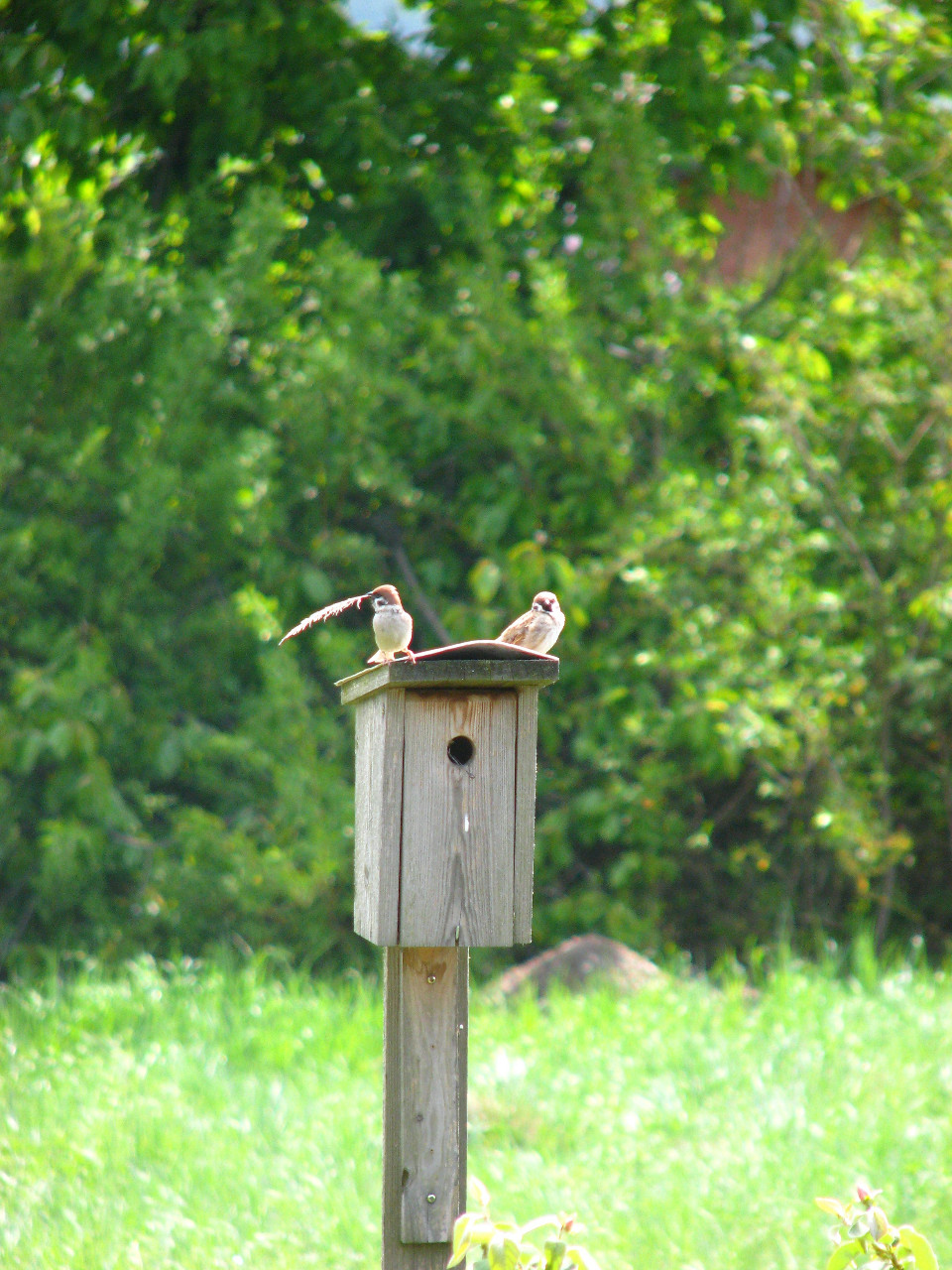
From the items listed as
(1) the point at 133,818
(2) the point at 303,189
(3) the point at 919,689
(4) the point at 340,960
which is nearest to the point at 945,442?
(3) the point at 919,689

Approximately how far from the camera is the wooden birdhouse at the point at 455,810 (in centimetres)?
227

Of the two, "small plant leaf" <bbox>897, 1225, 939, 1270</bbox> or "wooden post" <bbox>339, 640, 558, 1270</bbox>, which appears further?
"wooden post" <bbox>339, 640, 558, 1270</bbox>

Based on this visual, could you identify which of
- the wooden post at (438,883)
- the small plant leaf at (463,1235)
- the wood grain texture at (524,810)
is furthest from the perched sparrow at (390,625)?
the small plant leaf at (463,1235)

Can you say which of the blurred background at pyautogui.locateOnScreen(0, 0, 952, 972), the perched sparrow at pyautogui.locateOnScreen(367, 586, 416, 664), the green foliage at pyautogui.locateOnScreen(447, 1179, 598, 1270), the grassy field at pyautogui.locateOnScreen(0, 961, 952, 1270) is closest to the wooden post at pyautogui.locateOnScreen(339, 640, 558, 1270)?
the perched sparrow at pyautogui.locateOnScreen(367, 586, 416, 664)

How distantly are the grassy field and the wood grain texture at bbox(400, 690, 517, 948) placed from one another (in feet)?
4.25

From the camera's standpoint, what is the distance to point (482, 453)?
→ 247 inches

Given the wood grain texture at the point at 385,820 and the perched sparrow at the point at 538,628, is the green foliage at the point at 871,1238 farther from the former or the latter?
the perched sparrow at the point at 538,628

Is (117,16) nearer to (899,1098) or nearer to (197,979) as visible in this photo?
(197,979)

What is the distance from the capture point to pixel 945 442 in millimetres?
6031

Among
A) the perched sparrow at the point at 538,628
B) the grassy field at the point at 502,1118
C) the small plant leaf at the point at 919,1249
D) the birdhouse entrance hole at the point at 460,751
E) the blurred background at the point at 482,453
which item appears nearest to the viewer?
the small plant leaf at the point at 919,1249

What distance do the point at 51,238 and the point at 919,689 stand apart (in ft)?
14.5

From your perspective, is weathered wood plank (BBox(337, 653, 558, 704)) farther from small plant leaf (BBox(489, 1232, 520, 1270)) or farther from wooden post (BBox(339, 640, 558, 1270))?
small plant leaf (BBox(489, 1232, 520, 1270))

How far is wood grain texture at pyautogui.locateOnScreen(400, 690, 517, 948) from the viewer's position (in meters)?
2.27

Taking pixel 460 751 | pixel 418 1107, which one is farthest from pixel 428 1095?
pixel 460 751
